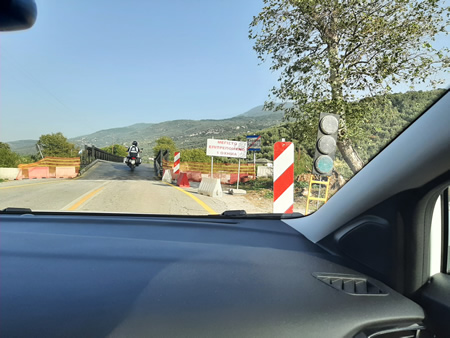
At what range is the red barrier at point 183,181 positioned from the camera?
13.5 feet

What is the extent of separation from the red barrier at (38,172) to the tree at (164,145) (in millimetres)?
964

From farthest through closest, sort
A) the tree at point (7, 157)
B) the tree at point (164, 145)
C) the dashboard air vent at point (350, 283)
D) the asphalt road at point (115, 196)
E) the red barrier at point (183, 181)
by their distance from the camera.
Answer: the red barrier at point (183, 181)
the tree at point (164, 145)
the asphalt road at point (115, 196)
the tree at point (7, 157)
the dashboard air vent at point (350, 283)

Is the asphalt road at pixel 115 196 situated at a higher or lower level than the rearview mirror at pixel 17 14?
lower

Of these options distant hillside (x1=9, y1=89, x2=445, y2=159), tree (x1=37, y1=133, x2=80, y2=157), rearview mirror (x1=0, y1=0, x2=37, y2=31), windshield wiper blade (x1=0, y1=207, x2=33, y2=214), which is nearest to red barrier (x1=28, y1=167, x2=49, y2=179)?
tree (x1=37, y1=133, x2=80, y2=157)

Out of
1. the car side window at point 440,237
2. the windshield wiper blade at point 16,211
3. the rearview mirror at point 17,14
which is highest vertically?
the rearview mirror at point 17,14

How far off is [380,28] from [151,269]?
217cm

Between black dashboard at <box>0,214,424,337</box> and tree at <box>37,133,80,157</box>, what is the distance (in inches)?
49.5

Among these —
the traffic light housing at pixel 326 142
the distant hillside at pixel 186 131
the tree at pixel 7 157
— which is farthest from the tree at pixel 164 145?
the traffic light housing at pixel 326 142

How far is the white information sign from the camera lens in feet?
10.2

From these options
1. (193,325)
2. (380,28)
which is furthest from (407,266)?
(380,28)

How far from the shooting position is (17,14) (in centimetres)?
88

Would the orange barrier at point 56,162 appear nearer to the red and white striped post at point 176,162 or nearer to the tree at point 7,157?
the tree at point 7,157

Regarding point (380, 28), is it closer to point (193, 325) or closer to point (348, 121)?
point (348, 121)

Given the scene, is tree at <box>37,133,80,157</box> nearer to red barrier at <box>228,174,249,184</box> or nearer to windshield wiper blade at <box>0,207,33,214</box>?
windshield wiper blade at <box>0,207,33,214</box>
